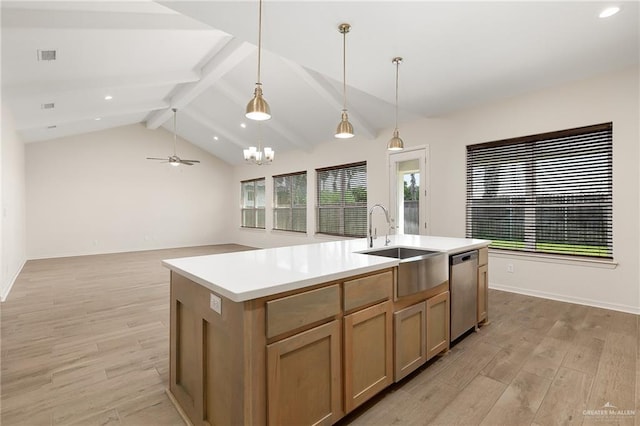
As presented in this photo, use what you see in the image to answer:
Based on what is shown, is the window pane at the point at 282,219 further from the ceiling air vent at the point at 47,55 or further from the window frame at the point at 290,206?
the ceiling air vent at the point at 47,55

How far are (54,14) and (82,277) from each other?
167 inches

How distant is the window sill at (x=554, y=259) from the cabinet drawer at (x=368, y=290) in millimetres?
3209

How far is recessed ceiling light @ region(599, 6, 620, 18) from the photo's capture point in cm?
244

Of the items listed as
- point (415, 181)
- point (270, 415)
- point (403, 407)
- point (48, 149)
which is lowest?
point (403, 407)

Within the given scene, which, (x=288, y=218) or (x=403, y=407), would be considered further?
(x=288, y=218)

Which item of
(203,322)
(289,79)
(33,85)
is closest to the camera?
(203,322)

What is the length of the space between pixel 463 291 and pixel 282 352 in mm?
1897

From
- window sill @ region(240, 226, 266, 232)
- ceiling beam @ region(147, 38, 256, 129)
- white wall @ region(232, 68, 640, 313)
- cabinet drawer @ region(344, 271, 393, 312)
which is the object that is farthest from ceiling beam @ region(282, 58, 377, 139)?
window sill @ region(240, 226, 266, 232)

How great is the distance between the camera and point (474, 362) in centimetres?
235

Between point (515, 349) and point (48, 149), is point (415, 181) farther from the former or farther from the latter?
point (48, 149)

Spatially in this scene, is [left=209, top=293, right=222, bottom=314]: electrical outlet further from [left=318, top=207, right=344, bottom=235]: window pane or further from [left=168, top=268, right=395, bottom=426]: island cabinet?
[left=318, top=207, right=344, bottom=235]: window pane

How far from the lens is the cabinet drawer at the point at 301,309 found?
1349mm

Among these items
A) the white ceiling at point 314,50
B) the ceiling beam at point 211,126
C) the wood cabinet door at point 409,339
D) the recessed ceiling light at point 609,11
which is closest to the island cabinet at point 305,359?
the wood cabinet door at point 409,339

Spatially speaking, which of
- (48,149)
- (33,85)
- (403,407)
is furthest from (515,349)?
(48,149)
